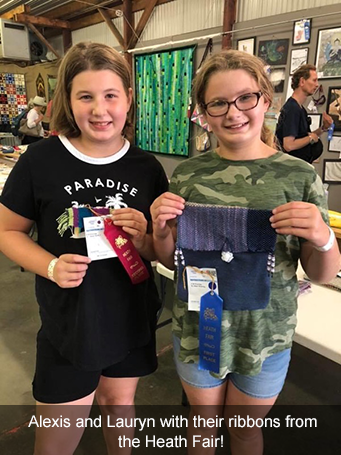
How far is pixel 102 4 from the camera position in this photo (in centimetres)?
663

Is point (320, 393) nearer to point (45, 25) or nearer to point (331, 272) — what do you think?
point (331, 272)

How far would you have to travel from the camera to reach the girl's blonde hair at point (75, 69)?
1.05 metres

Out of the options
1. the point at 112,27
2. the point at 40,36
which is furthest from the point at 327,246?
the point at 40,36

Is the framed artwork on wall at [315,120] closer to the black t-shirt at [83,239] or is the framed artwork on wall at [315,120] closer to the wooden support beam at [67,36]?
the black t-shirt at [83,239]

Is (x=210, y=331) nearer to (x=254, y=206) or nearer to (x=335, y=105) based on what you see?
(x=254, y=206)

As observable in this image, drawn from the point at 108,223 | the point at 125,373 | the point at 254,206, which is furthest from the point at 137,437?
the point at 254,206

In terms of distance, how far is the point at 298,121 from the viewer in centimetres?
349

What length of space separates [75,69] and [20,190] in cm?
38

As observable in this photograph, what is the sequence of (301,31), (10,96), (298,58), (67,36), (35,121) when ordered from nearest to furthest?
(301,31) < (298,58) < (35,121) < (67,36) < (10,96)

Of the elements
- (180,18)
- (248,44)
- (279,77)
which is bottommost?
(279,77)

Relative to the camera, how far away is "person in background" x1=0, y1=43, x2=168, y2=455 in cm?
105

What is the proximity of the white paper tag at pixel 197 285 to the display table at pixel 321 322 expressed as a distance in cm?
44

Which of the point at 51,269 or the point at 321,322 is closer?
the point at 51,269

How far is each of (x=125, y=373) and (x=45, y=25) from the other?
27.6ft
